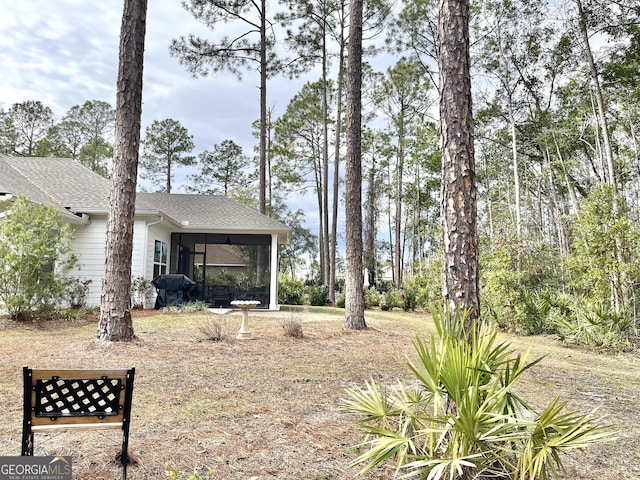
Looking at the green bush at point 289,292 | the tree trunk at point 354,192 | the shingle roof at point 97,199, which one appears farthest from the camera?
the green bush at point 289,292

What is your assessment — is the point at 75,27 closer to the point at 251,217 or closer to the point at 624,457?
the point at 251,217

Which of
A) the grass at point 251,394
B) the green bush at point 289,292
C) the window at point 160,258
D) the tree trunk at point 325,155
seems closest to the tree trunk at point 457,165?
the grass at point 251,394

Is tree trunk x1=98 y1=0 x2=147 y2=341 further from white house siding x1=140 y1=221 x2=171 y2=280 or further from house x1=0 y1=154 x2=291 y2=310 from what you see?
house x1=0 y1=154 x2=291 y2=310

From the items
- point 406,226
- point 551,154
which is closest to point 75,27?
point 551,154

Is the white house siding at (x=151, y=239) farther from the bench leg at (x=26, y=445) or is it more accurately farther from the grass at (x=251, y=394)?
the bench leg at (x=26, y=445)

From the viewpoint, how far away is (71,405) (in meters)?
2.41

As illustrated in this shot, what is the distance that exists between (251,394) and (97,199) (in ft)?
34.6

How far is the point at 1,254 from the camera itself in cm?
815

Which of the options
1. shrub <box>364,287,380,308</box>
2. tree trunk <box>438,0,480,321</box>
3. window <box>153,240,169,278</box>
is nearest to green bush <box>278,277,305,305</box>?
shrub <box>364,287,380,308</box>

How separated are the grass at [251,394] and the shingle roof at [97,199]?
446 centimetres

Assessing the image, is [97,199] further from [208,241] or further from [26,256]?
[26,256]

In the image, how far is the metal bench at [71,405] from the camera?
2.27 meters

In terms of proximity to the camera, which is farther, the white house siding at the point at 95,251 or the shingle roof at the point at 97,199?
the white house siding at the point at 95,251

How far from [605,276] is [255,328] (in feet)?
24.4
